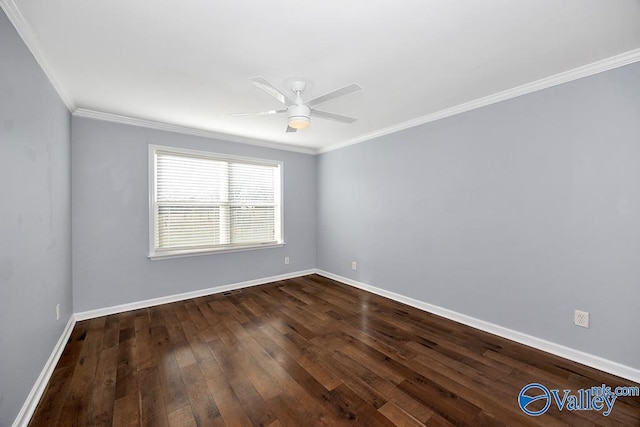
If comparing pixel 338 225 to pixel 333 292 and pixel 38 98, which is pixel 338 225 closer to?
pixel 333 292

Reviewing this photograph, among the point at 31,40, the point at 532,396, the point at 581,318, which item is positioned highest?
the point at 31,40

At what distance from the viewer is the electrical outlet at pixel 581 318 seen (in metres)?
2.17

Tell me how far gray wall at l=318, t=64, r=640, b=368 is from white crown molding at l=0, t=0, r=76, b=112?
356 cm

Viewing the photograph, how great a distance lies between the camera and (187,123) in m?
3.49

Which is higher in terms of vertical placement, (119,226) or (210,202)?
(210,202)

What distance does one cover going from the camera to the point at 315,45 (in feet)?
6.03

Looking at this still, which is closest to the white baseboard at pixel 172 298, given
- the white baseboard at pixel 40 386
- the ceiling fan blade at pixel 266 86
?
the white baseboard at pixel 40 386

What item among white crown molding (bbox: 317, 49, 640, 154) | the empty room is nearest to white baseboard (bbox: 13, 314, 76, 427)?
the empty room

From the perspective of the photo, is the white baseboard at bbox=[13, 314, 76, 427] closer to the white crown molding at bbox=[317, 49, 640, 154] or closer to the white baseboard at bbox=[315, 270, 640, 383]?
the white baseboard at bbox=[315, 270, 640, 383]

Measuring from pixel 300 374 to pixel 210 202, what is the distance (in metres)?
2.81

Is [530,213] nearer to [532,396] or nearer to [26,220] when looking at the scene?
[532,396]

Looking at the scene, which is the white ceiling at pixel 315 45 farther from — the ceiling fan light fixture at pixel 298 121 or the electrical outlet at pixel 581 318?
the electrical outlet at pixel 581 318

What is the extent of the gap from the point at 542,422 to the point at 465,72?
2.57 meters

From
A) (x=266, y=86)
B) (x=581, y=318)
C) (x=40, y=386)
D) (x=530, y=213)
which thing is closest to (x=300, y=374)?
(x=40, y=386)
